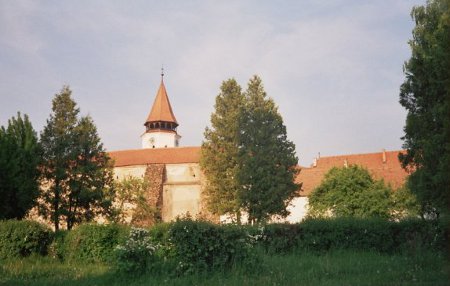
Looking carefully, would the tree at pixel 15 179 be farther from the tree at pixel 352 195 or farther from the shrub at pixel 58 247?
the tree at pixel 352 195

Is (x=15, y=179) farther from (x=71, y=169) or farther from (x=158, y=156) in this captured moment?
(x=158, y=156)

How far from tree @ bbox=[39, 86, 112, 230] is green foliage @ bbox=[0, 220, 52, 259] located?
11.1 metres

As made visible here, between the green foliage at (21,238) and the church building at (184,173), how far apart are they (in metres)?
32.1

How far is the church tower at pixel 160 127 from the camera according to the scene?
7838 cm

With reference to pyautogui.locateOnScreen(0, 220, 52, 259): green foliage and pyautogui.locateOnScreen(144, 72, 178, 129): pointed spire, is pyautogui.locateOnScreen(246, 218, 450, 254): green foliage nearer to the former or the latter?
pyautogui.locateOnScreen(0, 220, 52, 259): green foliage

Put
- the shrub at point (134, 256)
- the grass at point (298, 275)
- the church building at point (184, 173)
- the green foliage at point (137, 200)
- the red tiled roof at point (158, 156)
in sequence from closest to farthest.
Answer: the grass at point (298, 275) → the shrub at point (134, 256) → the green foliage at point (137, 200) → the church building at point (184, 173) → the red tiled roof at point (158, 156)

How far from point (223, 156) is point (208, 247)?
75.7 feet

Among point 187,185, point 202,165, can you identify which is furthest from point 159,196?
point 202,165

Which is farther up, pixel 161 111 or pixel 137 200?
pixel 161 111

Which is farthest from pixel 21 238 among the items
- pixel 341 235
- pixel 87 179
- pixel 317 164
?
pixel 317 164

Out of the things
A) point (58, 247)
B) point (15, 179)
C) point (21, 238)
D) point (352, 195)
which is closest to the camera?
point (21, 238)

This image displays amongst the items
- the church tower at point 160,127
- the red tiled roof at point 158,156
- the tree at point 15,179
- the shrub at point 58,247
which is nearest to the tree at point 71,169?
the tree at point 15,179

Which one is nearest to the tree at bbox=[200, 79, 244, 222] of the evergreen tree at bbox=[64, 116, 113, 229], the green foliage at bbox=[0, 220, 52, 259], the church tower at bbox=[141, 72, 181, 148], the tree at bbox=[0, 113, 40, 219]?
the evergreen tree at bbox=[64, 116, 113, 229]

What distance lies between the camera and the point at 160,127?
7925cm
